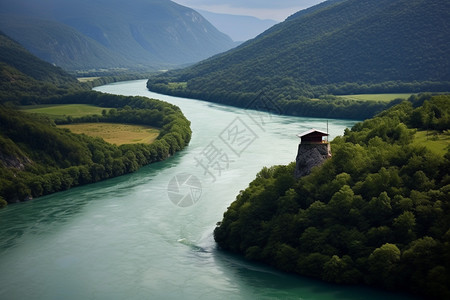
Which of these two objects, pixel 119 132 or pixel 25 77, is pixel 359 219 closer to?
pixel 119 132

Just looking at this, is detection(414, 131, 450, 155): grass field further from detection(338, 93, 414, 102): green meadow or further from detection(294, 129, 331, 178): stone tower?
detection(338, 93, 414, 102): green meadow

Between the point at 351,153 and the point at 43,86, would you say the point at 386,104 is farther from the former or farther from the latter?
the point at 43,86

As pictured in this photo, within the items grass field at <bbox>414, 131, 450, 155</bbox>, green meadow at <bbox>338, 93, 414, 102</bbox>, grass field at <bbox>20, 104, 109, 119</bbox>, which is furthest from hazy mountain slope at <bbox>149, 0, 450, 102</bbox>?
grass field at <bbox>414, 131, 450, 155</bbox>

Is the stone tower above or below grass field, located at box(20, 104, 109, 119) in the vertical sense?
above

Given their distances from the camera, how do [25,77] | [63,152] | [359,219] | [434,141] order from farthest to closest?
[25,77], [63,152], [434,141], [359,219]

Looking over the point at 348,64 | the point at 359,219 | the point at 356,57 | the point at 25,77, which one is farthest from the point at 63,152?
the point at 356,57

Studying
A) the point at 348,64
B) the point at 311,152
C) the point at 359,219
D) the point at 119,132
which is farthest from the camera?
the point at 348,64

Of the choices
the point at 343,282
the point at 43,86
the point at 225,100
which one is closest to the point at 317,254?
the point at 343,282
